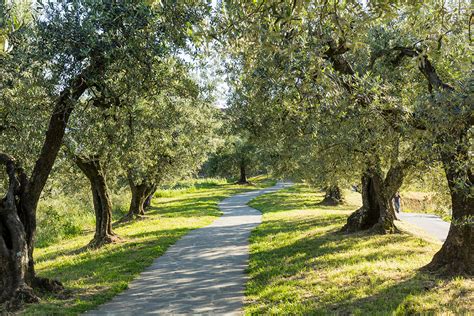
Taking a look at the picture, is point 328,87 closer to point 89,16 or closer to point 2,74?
point 89,16

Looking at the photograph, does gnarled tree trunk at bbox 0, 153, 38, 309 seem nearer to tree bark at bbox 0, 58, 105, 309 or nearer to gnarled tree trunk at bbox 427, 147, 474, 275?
tree bark at bbox 0, 58, 105, 309

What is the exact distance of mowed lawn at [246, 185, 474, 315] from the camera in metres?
8.08

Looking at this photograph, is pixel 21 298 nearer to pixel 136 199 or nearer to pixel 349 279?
pixel 349 279

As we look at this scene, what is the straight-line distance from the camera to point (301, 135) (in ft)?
39.7

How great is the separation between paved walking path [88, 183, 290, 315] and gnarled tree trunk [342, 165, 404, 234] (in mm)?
4844

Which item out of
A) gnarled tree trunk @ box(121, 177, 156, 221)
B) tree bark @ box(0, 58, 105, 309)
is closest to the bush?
gnarled tree trunk @ box(121, 177, 156, 221)

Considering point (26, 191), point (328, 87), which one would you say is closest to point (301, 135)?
point (328, 87)

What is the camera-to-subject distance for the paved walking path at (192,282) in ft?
28.8

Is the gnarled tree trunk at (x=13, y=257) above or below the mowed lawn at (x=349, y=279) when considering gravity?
above

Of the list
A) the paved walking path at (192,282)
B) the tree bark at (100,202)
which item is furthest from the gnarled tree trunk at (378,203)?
the tree bark at (100,202)

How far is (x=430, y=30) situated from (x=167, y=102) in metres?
6.93

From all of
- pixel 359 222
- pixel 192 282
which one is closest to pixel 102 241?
pixel 192 282

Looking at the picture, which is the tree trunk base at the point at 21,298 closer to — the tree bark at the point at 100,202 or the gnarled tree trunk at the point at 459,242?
the tree bark at the point at 100,202

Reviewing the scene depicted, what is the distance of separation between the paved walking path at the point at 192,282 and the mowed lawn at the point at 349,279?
0.45 meters
